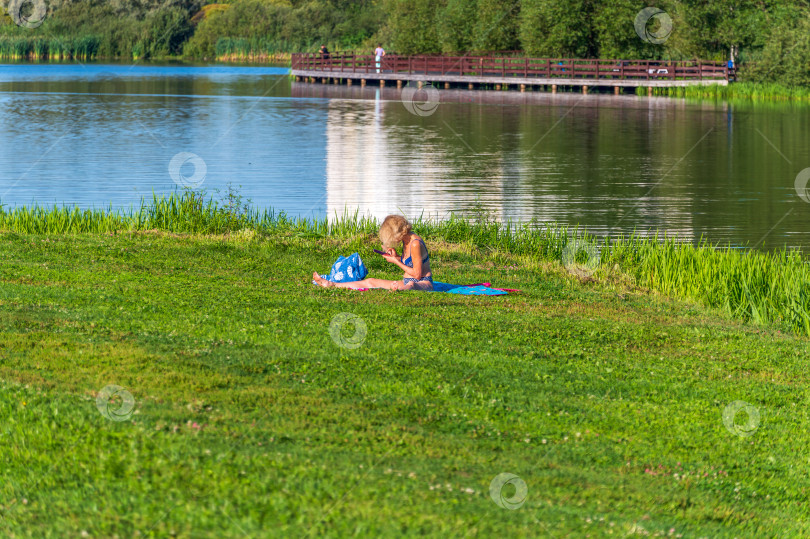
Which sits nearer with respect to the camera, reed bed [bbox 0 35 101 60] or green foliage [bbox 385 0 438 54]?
green foliage [bbox 385 0 438 54]

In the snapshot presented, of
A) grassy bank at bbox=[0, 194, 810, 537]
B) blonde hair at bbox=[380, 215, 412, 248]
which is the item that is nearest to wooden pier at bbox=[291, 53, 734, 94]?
blonde hair at bbox=[380, 215, 412, 248]

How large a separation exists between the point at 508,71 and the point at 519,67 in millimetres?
843

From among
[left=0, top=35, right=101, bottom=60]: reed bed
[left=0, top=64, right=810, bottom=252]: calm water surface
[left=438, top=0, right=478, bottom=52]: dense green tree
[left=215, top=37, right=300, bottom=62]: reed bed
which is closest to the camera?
[left=0, top=64, right=810, bottom=252]: calm water surface

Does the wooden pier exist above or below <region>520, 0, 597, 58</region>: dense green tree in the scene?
below

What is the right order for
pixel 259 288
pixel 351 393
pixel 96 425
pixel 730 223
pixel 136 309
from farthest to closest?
pixel 730 223 → pixel 259 288 → pixel 136 309 → pixel 351 393 → pixel 96 425

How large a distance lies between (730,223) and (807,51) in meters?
34.2

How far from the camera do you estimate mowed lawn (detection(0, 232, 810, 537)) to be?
5938 mm

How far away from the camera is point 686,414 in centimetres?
855

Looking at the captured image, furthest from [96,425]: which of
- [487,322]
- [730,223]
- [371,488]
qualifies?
[730,223]

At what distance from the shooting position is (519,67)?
7369 cm

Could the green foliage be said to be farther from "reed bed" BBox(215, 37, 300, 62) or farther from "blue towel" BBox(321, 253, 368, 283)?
"blue towel" BBox(321, 253, 368, 283)

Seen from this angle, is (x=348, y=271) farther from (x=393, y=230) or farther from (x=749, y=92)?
(x=749, y=92)

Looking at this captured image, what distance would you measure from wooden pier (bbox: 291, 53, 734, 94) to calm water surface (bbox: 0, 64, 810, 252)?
4.01 meters

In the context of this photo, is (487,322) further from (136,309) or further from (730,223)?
(730,223)
